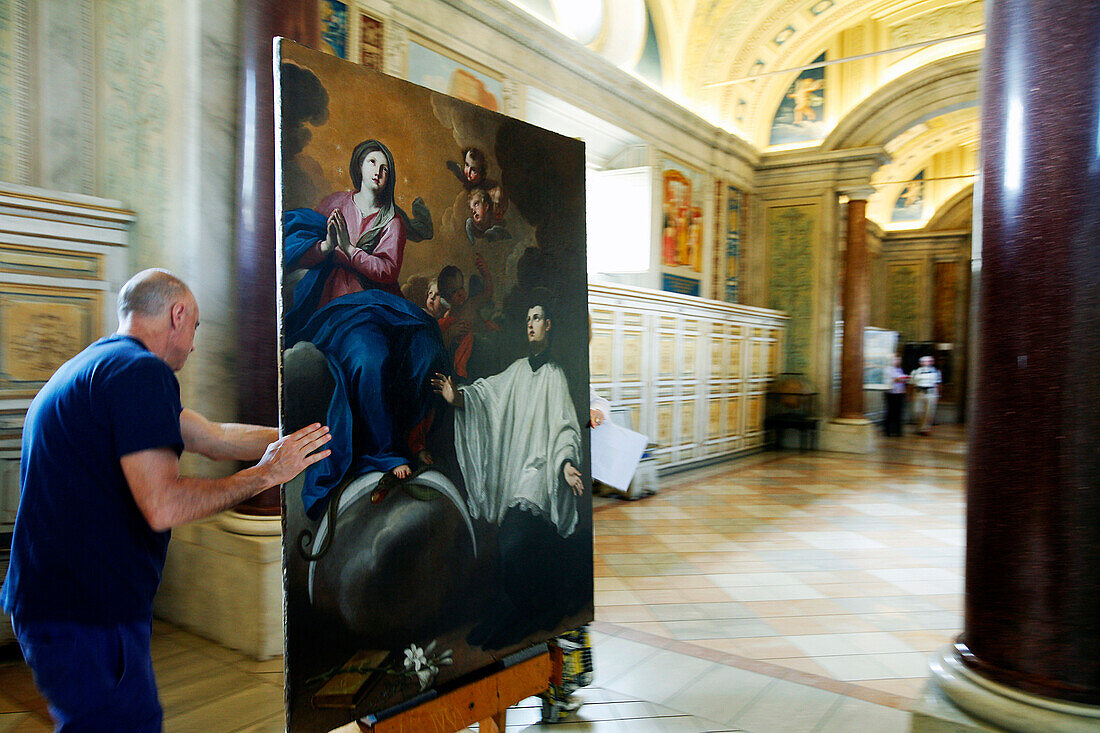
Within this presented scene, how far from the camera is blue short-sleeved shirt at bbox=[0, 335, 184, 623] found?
5.71 feet

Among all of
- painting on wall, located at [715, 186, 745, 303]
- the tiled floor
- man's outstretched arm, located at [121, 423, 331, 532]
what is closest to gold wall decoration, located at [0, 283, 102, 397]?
the tiled floor

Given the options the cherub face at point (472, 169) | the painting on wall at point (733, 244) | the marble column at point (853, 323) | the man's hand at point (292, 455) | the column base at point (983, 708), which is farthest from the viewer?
the marble column at point (853, 323)

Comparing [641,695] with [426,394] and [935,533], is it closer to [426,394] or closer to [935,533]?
[426,394]

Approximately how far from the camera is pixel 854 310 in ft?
40.3

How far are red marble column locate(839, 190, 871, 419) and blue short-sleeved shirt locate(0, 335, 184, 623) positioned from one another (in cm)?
1200

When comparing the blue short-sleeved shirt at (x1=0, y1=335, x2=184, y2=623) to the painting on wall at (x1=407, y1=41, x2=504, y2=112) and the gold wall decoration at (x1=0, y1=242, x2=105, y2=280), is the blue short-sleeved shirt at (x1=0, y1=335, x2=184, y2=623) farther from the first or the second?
the painting on wall at (x1=407, y1=41, x2=504, y2=112)

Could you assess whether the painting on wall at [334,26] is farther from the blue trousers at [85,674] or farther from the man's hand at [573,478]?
the blue trousers at [85,674]

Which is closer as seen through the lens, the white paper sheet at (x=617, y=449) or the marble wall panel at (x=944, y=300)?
the white paper sheet at (x=617, y=449)

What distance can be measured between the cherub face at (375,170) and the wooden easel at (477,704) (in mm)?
1405

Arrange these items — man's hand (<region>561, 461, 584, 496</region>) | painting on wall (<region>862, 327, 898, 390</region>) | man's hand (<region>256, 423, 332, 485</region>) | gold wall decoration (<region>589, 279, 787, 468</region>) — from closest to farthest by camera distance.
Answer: man's hand (<region>256, 423, 332, 485</region>) < man's hand (<region>561, 461, 584, 496</region>) < gold wall decoration (<region>589, 279, 787, 468</region>) < painting on wall (<region>862, 327, 898, 390</region>)

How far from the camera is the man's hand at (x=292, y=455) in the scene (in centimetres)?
172

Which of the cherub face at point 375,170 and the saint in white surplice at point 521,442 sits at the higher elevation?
the cherub face at point 375,170

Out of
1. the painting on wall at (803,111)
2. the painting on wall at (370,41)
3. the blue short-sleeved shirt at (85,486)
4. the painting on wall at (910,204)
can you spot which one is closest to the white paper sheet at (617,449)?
the blue short-sleeved shirt at (85,486)

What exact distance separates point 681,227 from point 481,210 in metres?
8.76
